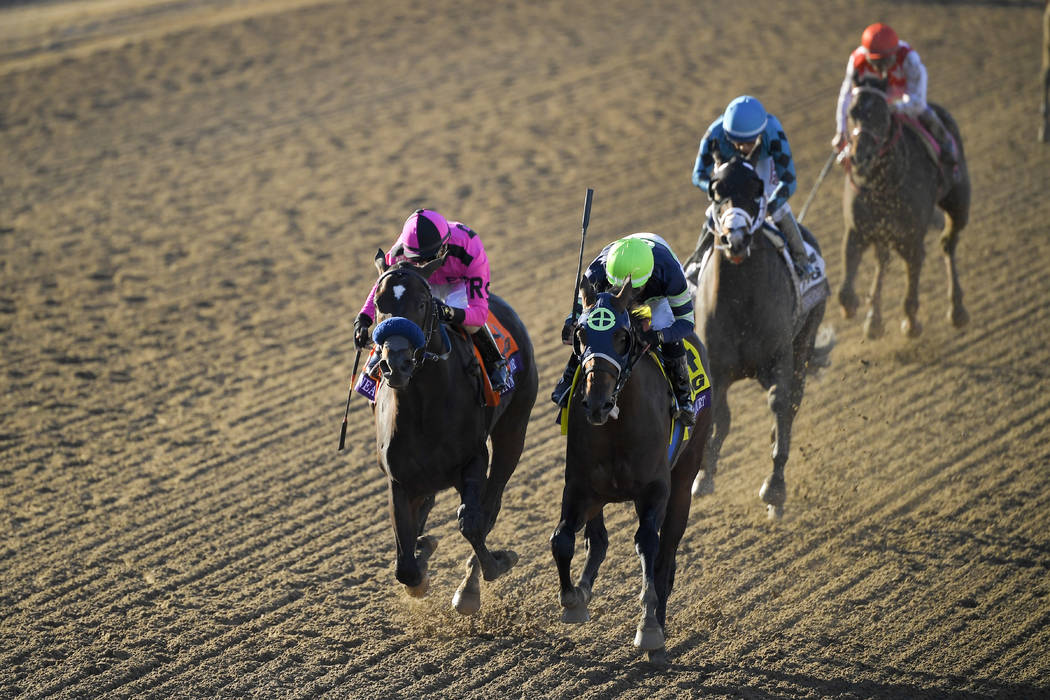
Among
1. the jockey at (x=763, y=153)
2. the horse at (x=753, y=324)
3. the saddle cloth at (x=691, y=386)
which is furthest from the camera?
the jockey at (x=763, y=153)

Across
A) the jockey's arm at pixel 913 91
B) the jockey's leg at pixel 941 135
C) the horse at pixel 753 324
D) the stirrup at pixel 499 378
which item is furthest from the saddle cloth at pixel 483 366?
the jockey's leg at pixel 941 135

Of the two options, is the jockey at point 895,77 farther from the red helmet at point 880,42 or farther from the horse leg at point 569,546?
the horse leg at point 569,546

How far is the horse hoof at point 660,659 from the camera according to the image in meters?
6.19

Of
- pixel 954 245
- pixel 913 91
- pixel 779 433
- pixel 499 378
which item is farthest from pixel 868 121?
pixel 499 378

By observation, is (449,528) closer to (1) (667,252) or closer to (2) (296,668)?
(2) (296,668)

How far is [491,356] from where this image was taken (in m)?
6.34

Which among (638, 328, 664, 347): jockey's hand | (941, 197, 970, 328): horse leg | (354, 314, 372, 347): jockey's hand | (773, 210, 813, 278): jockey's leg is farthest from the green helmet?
(941, 197, 970, 328): horse leg

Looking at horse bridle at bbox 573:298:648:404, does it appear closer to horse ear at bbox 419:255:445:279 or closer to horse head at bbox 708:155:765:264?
horse ear at bbox 419:255:445:279

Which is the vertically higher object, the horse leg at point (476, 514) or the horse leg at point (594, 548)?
the horse leg at point (476, 514)

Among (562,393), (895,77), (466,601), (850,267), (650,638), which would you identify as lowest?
(650,638)

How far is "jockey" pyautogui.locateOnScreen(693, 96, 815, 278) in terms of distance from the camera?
7602 mm

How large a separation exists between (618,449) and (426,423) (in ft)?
3.38

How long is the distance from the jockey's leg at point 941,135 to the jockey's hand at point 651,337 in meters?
5.87

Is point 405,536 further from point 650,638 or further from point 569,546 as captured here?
point 650,638
